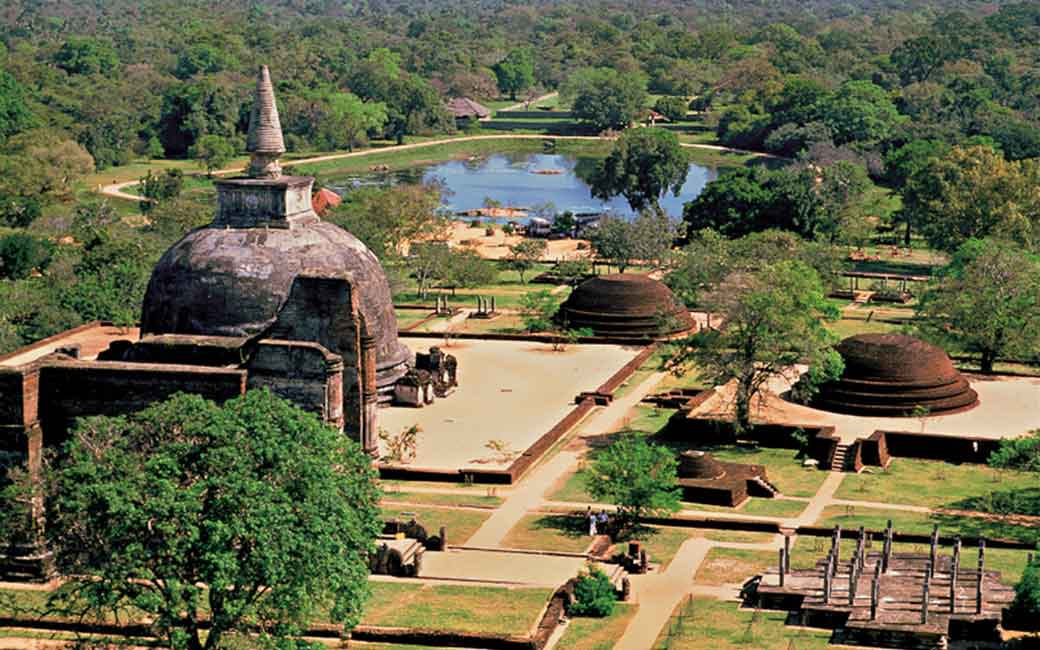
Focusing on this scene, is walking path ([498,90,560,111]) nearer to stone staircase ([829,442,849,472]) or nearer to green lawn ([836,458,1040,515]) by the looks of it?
stone staircase ([829,442,849,472])

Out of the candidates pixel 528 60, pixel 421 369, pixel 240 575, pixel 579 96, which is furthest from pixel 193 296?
pixel 528 60

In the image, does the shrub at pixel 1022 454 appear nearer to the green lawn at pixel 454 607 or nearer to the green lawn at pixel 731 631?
the green lawn at pixel 731 631

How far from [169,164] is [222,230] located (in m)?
73.9

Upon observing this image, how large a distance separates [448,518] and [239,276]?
1119cm

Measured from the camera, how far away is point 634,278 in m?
68.9

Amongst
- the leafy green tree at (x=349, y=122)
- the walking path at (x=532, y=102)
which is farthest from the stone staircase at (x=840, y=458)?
the walking path at (x=532, y=102)

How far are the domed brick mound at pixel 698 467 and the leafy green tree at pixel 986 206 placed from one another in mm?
31230

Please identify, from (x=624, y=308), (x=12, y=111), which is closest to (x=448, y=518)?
(x=624, y=308)

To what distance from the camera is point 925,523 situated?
1743 inches

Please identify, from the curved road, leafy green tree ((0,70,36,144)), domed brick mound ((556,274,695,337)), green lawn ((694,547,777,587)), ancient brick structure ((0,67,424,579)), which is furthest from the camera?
leafy green tree ((0,70,36,144))

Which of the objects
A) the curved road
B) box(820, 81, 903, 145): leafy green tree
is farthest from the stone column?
box(820, 81, 903, 145): leafy green tree

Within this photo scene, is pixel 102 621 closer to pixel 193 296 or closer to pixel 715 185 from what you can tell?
pixel 193 296

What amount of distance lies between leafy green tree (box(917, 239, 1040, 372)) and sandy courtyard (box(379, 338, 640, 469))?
33.8 feet

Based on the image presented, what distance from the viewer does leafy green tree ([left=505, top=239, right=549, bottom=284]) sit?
8138 cm
